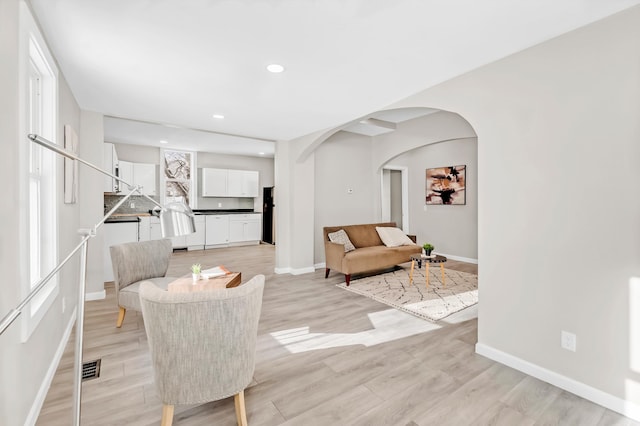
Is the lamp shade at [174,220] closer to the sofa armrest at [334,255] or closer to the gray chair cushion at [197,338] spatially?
the gray chair cushion at [197,338]

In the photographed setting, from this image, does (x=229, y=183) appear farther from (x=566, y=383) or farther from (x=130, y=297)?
(x=566, y=383)

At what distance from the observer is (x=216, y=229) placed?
8.02 metres

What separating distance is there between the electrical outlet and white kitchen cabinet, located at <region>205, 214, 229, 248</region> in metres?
7.29

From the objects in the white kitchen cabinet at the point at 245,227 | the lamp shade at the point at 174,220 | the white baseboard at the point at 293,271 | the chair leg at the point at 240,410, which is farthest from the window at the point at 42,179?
the white kitchen cabinet at the point at 245,227

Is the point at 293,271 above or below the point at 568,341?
below

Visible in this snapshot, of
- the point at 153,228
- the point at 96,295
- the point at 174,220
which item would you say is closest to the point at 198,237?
the point at 153,228

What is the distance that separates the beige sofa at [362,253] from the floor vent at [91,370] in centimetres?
305

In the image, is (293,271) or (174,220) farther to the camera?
(293,271)

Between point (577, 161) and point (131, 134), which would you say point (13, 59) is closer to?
point (577, 161)

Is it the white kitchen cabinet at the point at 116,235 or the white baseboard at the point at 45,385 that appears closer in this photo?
the white baseboard at the point at 45,385

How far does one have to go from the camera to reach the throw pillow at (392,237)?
5.45m

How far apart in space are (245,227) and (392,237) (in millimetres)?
4460

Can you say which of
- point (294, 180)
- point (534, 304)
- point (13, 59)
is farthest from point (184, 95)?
point (534, 304)

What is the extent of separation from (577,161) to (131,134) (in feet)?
22.9
